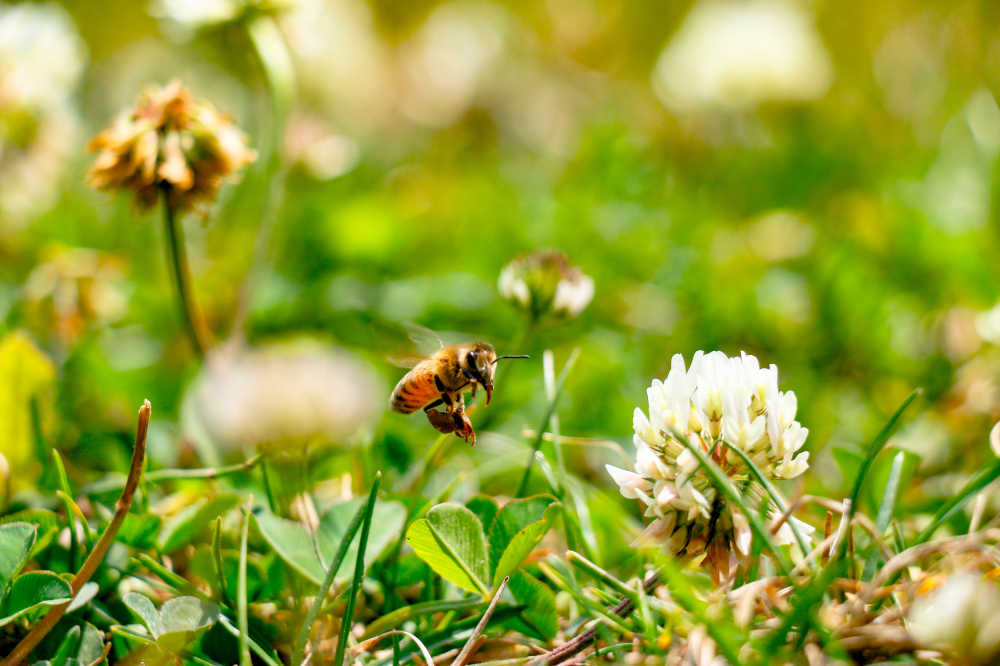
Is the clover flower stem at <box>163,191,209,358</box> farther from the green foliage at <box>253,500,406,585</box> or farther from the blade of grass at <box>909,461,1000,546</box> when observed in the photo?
the blade of grass at <box>909,461,1000,546</box>

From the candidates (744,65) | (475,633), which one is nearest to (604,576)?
(475,633)

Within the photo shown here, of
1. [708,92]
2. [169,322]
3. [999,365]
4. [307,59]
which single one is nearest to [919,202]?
[999,365]

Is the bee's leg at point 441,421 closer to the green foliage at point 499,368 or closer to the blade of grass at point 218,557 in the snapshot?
the green foliage at point 499,368

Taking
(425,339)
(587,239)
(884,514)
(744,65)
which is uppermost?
(744,65)

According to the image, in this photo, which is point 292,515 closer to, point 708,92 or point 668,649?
point 668,649

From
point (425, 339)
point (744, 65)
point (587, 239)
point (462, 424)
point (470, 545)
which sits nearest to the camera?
point (470, 545)

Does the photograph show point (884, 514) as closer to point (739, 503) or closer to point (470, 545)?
point (739, 503)

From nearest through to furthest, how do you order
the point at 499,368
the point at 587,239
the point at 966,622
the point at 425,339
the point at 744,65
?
the point at 966,622 → the point at 425,339 → the point at 499,368 → the point at 587,239 → the point at 744,65
